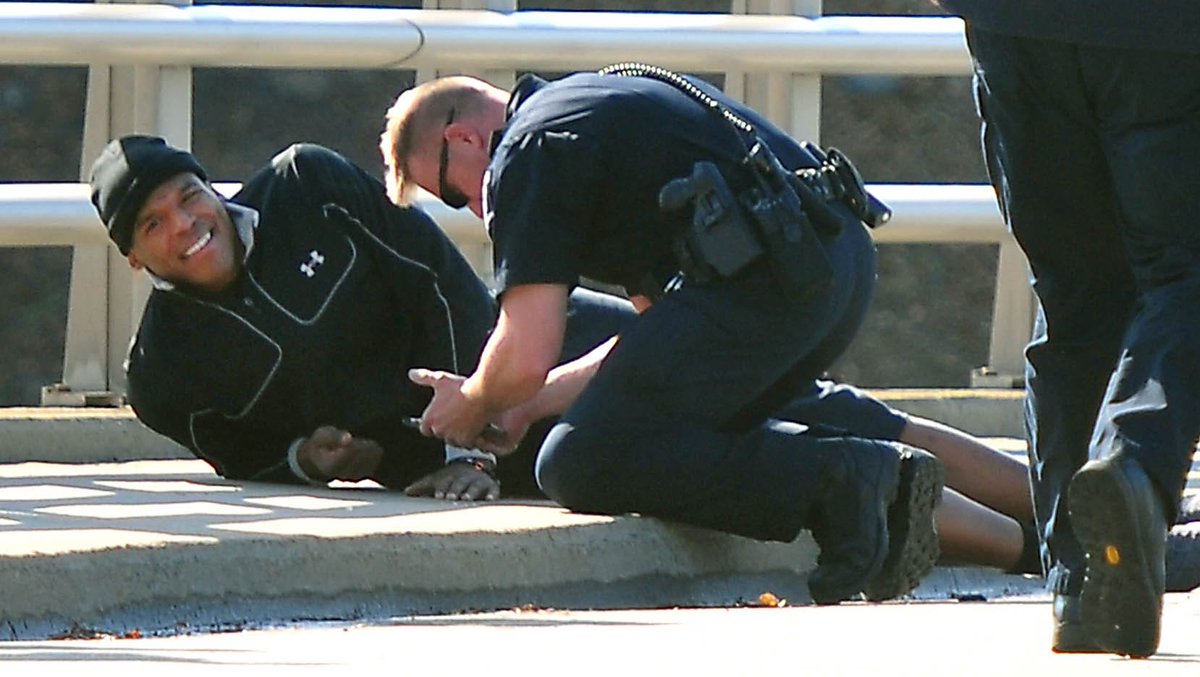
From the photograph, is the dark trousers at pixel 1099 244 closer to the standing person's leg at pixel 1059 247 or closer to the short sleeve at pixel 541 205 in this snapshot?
the standing person's leg at pixel 1059 247

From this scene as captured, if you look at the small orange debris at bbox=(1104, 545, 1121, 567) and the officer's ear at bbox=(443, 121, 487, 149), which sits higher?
the officer's ear at bbox=(443, 121, 487, 149)

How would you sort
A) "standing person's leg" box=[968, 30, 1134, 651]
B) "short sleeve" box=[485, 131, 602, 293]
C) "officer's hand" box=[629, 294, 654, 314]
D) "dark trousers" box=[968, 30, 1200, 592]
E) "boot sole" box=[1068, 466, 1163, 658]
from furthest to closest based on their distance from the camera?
1. "officer's hand" box=[629, 294, 654, 314]
2. "short sleeve" box=[485, 131, 602, 293]
3. "standing person's leg" box=[968, 30, 1134, 651]
4. "dark trousers" box=[968, 30, 1200, 592]
5. "boot sole" box=[1068, 466, 1163, 658]

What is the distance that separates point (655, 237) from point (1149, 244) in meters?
1.70

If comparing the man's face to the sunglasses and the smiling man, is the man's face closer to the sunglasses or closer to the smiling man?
the smiling man

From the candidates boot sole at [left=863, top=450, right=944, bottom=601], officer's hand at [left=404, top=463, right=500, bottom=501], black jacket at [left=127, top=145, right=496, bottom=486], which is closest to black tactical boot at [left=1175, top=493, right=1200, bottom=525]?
boot sole at [left=863, top=450, right=944, bottom=601]

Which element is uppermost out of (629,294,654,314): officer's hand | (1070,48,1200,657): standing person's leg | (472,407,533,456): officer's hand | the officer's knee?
(1070,48,1200,657): standing person's leg

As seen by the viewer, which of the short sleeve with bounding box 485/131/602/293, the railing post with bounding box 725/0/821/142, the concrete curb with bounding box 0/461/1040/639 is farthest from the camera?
the railing post with bounding box 725/0/821/142

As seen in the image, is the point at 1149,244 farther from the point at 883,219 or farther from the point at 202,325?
the point at 202,325

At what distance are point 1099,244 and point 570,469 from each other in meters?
1.53

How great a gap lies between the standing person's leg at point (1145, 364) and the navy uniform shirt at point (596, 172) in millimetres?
1508

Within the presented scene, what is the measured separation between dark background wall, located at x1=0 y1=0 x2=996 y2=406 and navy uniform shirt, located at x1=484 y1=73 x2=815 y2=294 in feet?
11.6

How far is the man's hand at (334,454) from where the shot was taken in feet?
17.9

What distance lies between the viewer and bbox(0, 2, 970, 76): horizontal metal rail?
251 inches

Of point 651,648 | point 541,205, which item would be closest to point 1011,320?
point 541,205
